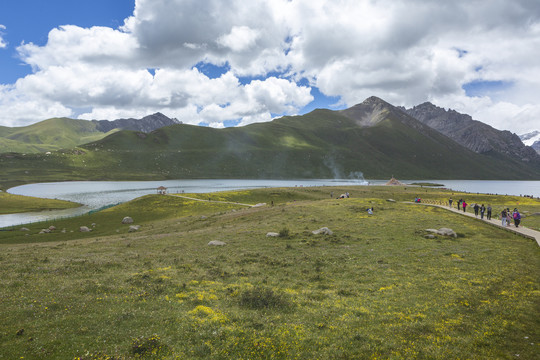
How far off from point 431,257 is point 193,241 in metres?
30.4

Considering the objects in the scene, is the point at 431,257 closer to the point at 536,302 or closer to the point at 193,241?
the point at 536,302

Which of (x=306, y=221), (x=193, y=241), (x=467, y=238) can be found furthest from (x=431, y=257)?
(x=193, y=241)

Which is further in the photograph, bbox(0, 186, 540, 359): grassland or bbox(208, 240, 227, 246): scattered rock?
bbox(208, 240, 227, 246): scattered rock

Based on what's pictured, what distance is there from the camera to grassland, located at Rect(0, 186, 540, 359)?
13.6 meters

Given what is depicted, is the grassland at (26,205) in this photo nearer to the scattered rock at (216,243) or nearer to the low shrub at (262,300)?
the scattered rock at (216,243)

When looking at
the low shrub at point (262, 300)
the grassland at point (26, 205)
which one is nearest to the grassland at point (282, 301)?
the low shrub at point (262, 300)

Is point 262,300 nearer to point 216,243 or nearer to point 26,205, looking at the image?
point 216,243

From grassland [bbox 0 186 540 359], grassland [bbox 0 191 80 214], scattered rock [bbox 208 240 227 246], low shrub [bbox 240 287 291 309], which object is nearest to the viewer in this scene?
grassland [bbox 0 186 540 359]

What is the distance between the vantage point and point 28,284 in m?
20.7

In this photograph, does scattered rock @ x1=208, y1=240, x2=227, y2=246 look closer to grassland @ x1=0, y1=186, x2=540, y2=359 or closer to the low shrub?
grassland @ x1=0, y1=186, x2=540, y2=359

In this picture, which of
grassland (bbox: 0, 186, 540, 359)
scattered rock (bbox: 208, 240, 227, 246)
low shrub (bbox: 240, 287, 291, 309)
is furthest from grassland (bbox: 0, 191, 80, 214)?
low shrub (bbox: 240, 287, 291, 309)

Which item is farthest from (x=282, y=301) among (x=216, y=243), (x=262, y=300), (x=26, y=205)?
(x=26, y=205)

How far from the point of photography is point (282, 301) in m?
19.2

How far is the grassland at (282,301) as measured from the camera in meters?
13.6
